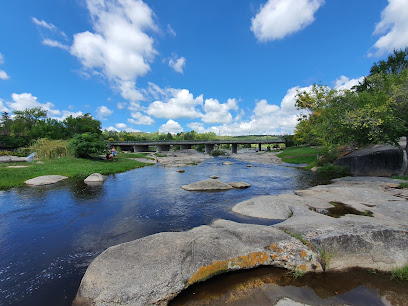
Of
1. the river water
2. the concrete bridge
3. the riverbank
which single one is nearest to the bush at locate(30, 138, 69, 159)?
the river water

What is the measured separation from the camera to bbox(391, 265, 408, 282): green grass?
18.2ft

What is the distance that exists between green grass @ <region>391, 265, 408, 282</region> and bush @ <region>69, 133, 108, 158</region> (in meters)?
43.8

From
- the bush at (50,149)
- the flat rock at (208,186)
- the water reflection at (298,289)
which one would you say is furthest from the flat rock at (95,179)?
the bush at (50,149)

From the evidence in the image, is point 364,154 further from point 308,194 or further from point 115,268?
point 115,268

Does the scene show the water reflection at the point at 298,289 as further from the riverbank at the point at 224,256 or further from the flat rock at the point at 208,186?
the flat rock at the point at 208,186

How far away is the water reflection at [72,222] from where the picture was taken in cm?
623

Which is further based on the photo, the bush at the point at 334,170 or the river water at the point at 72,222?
the bush at the point at 334,170

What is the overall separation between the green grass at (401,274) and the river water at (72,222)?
6.60 meters

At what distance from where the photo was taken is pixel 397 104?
18.7m

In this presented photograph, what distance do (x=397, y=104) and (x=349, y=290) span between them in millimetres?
22081

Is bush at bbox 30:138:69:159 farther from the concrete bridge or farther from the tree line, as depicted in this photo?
the concrete bridge

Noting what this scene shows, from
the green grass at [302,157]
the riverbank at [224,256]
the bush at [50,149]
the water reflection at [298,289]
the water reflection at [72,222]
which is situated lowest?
the water reflection at [72,222]

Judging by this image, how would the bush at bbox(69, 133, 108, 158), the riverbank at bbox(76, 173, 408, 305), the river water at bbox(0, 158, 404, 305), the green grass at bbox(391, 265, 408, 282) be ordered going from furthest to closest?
1. the bush at bbox(69, 133, 108, 158)
2. the river water at bbox(0, 158, 404, 305)
3. the green grass at bbox(391, 265, 408, 282)
4. the riverbank at bbox(76, 173, 408, 305)

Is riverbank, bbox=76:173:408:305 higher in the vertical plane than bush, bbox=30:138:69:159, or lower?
lower
